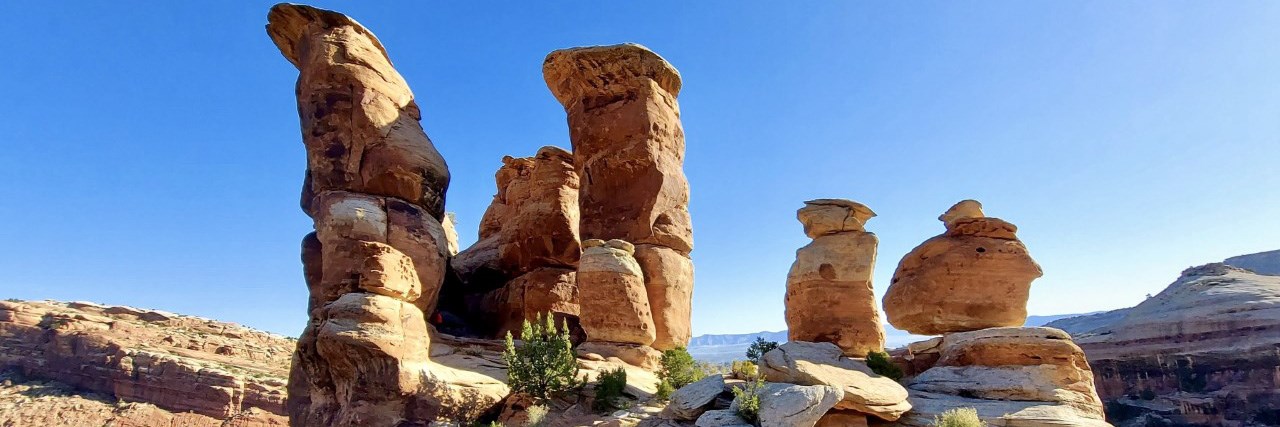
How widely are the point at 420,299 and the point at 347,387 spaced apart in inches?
124

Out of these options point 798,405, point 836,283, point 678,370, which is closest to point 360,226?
point 678,370

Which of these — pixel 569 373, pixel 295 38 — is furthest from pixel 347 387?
pixel 295 38

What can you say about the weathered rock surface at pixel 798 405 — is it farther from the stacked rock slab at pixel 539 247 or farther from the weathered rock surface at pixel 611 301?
the stacked rock slab at pixel 539 247

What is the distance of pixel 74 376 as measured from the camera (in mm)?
57062

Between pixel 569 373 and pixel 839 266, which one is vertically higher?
pixel 839 266

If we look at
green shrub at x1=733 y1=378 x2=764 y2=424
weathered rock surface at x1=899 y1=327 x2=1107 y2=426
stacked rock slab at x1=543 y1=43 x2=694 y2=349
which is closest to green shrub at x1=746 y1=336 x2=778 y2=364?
stacked rock slab at x1=543 y1=43 x2=694 y2=349

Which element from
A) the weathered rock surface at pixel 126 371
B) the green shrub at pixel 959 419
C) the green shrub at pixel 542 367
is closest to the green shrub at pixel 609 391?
the green shrub at pixel 542 367

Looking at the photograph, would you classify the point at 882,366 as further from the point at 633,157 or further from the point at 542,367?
the point at 633,157

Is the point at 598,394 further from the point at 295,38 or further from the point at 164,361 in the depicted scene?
the point at 164,361

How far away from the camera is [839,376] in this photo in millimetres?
13211

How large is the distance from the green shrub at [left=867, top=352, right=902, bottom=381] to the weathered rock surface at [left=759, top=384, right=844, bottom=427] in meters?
3.54

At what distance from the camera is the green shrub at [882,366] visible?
15117mm

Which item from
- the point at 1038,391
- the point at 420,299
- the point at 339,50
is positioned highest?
the point at 339,50

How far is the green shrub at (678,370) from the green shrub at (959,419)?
5.48 meters
